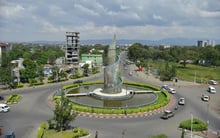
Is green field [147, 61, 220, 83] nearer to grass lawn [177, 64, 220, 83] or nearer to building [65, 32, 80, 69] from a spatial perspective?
grass lawn [177, 64, 220, 83]

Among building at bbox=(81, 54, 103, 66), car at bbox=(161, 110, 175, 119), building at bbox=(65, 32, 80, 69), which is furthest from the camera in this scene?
building at bbox=(81, 54, 103, 66)

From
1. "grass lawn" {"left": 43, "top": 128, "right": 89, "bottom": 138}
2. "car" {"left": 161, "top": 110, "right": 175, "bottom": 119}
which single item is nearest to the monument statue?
"car" {"left": 161, "top": 110, "right": 175, "bottom": 119}

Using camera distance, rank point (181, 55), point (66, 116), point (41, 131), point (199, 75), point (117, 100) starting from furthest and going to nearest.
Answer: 1. point (181, 55)
2. point (199, 75)
3. point (117, 100)
4. point (66, 116)
5. point (41, 131)

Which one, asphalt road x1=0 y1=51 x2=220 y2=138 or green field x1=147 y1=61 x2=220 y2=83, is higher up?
green field x1=147 y1=61 x2=220 y2=83

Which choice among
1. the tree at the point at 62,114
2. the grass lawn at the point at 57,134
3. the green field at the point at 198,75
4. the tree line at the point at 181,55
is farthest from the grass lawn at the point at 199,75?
the grass lawn at the point at 57,134

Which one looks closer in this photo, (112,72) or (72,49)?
(112,72)

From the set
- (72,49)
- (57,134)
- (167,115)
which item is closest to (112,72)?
(167,115)

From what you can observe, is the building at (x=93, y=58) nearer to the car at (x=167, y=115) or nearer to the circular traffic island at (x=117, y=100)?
the circular traffic island at (x=117, y=100)

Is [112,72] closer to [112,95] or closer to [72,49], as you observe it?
[112,95]

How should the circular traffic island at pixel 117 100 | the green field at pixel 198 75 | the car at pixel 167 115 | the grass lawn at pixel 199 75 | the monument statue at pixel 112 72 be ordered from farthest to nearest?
1. the grass lawn at pixel 199 75
2. the green field at pixel 198 75
3. the monument statue at pixel 112 72
4. the circular traffic island at pixel 117 100
5. the car at pixel 167 115

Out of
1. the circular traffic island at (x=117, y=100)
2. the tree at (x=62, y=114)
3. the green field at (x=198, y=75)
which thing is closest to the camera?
the tree at (x=62, y=114)

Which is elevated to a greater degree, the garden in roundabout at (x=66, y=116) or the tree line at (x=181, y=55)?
the tree line at (x=181, y=55)

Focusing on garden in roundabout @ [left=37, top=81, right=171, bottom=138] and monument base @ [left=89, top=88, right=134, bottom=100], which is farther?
monument base @ [left=89, top=88, right=134, bottom=100]

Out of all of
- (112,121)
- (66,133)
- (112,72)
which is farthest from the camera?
(112,72)
